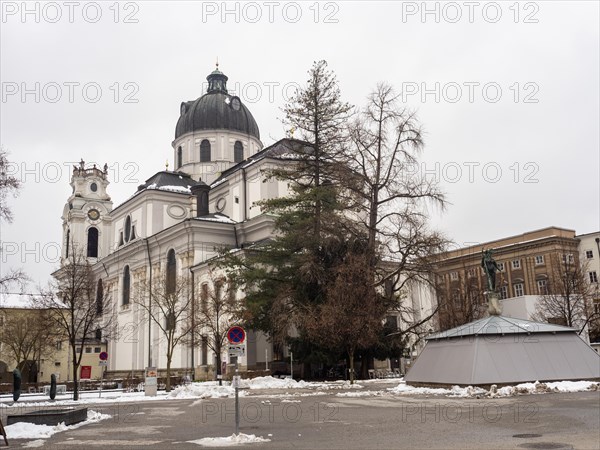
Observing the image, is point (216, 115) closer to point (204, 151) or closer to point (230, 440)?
point (204, 151)

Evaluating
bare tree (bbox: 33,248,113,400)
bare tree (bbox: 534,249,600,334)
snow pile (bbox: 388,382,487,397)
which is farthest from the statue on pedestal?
bare tree (bbox: 33,248,113,400)

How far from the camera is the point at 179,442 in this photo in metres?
11.9

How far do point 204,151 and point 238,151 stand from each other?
3.79 m

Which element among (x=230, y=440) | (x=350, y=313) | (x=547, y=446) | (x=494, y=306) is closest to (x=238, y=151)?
(x=350, y=313)

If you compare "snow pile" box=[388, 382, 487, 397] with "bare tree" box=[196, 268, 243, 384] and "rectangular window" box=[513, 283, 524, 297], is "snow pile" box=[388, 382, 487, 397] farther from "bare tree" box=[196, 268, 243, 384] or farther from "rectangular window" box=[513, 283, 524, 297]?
"rectangular window" box=[513, 283, 524, 297]

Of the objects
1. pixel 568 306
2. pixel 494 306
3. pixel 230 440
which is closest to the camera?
pixel 230 440

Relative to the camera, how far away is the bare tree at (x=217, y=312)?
3928 cm

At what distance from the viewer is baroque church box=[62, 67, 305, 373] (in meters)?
53.7

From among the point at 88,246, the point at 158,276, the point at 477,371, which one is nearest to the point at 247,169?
the point at 158,276

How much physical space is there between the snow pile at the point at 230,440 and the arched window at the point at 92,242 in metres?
70.5

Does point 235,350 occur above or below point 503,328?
below

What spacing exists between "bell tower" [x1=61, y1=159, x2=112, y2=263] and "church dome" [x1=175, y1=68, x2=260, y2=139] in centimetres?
1656

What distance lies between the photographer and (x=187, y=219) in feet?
176

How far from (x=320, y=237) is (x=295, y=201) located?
2.96 metres
